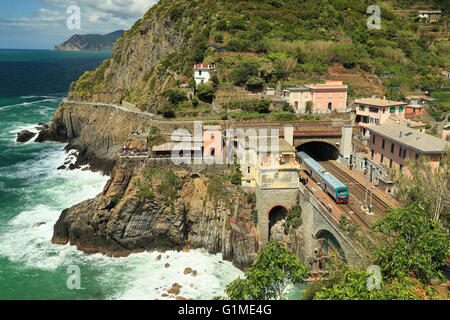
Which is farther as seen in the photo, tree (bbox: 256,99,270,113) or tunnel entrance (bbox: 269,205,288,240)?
tree (bbox: 256,99,270,113)

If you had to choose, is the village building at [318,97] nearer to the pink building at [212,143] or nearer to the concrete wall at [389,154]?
the concrete wall at [389,154]

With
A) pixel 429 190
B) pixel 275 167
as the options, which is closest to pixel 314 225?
pixel 275 167

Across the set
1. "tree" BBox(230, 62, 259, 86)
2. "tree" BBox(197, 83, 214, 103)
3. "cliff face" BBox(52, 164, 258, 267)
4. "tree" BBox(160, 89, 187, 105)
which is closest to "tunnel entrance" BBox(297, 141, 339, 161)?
"tree" BBox(230, 62, 259, 86)


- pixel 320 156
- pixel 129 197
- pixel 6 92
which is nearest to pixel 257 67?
pixel 320 156

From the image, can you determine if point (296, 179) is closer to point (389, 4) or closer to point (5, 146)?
point (5, 146)

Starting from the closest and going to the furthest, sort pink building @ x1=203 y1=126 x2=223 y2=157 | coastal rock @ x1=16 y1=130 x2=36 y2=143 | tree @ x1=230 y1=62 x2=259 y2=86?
pink building @ x1=203 y1=126 x2=223 y2=157
tree @ x1=230 y1=62 x2=259 y2=86
coastal rock @ x1=16 y1=130 x2=36 y2=143

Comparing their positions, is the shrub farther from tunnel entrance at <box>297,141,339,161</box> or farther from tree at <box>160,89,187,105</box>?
tunnel entrance at <box>297,141,339,161</box>
